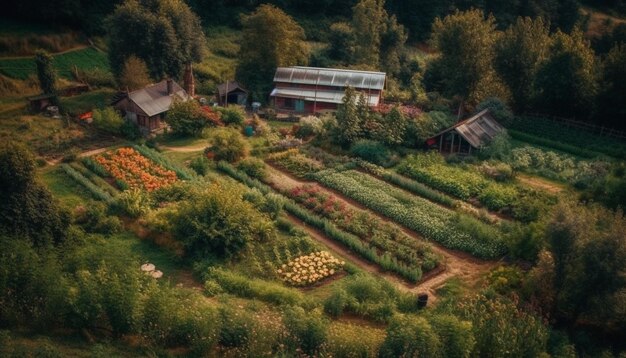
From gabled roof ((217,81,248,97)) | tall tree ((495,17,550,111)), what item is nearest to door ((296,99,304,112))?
gabled roof ((217,81,248,97))

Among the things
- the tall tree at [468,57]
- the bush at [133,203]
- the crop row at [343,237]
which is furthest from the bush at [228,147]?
the tall tree at [468,57]

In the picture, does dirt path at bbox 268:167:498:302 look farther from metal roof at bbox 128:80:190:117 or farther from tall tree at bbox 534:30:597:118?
tall tree at bbox 534:30:597:118

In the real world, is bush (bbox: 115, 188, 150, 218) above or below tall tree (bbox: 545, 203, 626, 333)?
below

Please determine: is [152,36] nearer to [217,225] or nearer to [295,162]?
[295,162]

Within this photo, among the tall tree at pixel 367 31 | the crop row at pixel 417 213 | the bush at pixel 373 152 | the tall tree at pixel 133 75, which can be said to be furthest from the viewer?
the tall tree at pixel 367 31

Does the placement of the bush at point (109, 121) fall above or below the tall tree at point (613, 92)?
below

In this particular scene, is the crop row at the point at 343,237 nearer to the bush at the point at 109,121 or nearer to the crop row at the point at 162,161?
the crop row at the point at 162,161

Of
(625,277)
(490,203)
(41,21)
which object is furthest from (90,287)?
(41,21)
